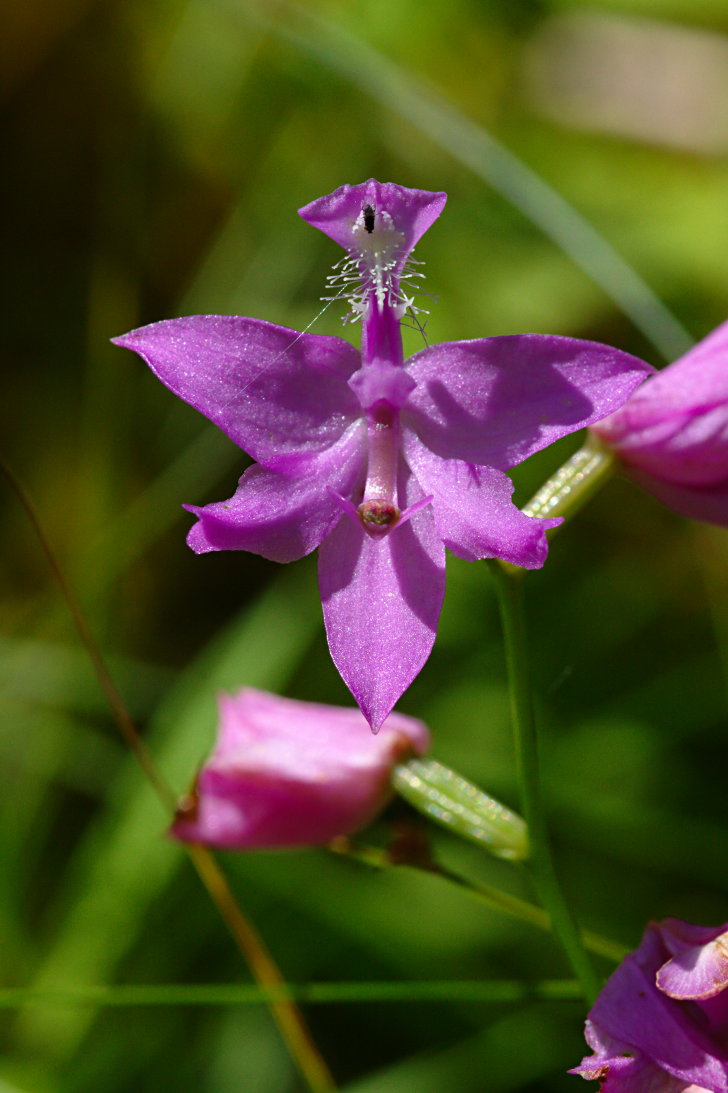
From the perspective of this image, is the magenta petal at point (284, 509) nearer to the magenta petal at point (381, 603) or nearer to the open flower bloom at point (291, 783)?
the magenta petal at point (381, 603)

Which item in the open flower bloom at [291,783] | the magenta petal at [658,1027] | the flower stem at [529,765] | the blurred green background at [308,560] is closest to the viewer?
the magenta petal at [658,1027]

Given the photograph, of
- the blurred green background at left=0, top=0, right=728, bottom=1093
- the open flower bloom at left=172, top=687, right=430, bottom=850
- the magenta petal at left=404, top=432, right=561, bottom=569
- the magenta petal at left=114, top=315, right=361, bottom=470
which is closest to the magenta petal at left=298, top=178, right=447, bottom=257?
the magenta petal at left=114, top=315, right=361, bottom=470

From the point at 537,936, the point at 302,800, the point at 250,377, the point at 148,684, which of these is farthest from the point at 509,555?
the point at 148,684

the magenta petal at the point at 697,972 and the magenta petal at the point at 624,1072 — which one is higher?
the magenta petal at the point at 697,972

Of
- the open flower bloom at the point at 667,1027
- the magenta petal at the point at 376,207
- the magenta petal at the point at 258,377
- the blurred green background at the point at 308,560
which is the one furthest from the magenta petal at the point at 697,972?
the blurred green background at the point at 308,560

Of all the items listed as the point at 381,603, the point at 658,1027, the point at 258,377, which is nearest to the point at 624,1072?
the point at 658,1027

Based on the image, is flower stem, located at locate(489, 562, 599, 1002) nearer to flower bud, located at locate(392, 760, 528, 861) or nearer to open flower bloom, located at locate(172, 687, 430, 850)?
flower bud, located at locate(392, 760, 528, 861)

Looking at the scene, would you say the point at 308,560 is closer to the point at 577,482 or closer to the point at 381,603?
the point at 577,482
